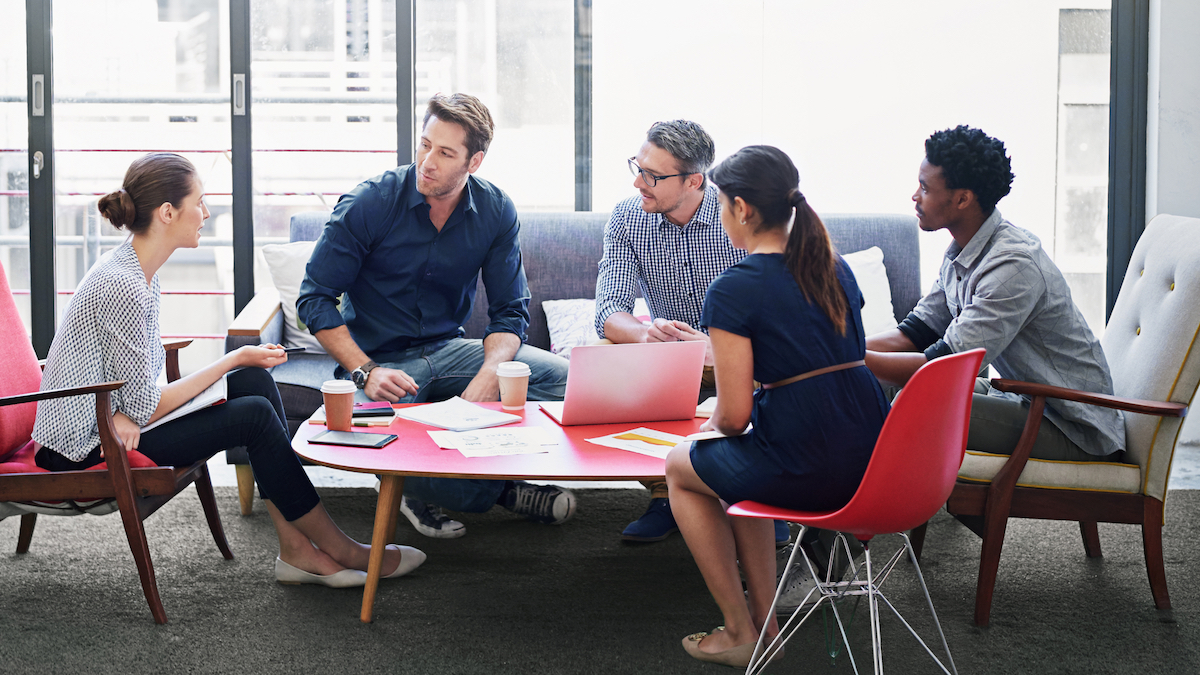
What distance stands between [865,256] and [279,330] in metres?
2.08

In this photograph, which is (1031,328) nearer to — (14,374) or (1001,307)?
(1001,307)

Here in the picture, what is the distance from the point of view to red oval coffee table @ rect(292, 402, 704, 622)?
1822 mm

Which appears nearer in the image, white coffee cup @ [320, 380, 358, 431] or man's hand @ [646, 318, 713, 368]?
white coffee cup @ [320, 380, 358, 431]

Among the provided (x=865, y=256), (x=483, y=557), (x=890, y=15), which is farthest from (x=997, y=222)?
(x=890, y=15)

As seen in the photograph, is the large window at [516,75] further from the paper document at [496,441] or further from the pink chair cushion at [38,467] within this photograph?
the pink chair cushion at [38,467]

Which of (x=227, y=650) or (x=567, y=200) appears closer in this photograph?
(x=227, y=650)

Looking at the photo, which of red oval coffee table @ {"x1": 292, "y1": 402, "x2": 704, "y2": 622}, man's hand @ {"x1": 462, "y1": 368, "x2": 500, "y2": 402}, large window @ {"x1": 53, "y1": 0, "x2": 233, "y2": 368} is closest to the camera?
red oval coffee table @ {"x1": 292, "y1": 402, "x2": 704, "y2": 622}

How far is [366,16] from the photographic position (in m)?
3.98

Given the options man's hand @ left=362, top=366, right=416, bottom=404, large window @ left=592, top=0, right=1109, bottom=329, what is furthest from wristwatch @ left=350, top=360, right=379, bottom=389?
large window @ left=592, top=0, right=1109, bottom=329

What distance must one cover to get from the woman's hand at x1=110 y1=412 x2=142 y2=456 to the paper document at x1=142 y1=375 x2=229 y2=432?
37 millimetres

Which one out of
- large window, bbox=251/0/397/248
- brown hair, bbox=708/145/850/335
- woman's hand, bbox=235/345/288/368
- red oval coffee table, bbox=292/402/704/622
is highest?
large window, bbox=251/0/397/248

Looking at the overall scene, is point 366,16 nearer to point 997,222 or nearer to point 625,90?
point 625,90

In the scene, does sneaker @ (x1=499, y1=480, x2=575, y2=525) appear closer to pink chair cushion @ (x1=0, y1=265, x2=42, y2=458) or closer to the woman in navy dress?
the woman in navy dress

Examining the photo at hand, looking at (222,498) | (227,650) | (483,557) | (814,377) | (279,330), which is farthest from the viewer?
(279,330)
